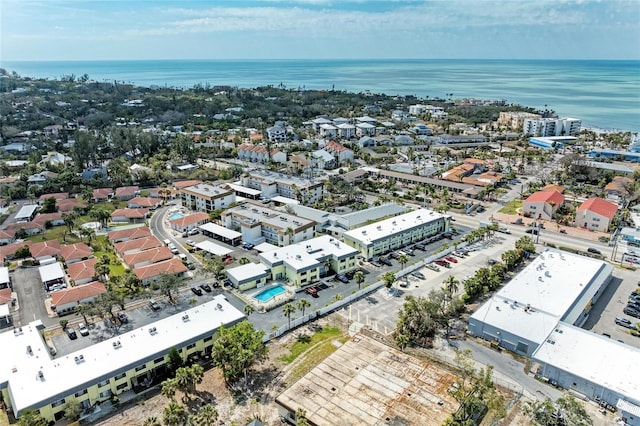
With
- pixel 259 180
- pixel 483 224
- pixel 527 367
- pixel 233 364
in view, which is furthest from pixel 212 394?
pixel 259 180

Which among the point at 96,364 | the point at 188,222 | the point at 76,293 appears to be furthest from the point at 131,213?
the point at 96,364

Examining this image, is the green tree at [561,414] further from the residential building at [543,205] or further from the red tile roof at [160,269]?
the residential building at [543,205]

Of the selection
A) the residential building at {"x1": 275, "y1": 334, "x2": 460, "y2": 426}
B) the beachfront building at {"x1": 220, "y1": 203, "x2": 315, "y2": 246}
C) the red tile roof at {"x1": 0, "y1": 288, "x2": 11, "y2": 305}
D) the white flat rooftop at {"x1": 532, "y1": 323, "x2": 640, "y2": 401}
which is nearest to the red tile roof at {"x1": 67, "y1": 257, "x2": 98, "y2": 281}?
the red tile roof at {"x1": 0, "y1": 288, "x2": 11, "y2": 305}

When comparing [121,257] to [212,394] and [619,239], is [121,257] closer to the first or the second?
[212,394]

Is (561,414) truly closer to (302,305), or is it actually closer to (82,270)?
(302,305)

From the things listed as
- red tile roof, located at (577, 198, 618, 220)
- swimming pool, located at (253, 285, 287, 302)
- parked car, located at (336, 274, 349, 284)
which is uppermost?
red tile roof, located at (577, 198, 618, 220)

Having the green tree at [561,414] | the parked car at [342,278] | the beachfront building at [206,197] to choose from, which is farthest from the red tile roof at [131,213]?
the green tree at [561,414]

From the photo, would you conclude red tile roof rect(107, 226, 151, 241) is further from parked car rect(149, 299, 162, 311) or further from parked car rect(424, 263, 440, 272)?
parked car rect(424, 263, 440, 272)
